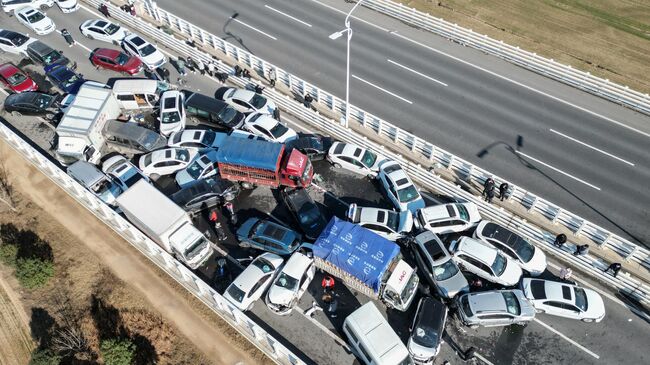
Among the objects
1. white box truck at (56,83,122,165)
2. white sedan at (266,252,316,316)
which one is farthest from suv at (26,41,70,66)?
white sedan at (266,252,316,316)

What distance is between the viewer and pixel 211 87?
37.1 meters

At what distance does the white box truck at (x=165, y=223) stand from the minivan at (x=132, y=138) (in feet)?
18.3

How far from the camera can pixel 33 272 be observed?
26797mm

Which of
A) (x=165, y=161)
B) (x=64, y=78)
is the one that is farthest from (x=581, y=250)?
(x=64, y=78)

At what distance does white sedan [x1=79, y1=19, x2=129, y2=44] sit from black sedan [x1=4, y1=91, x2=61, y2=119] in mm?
8015

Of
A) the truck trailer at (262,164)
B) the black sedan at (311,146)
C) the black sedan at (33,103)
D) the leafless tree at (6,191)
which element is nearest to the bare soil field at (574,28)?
the black sedan at (311,146)

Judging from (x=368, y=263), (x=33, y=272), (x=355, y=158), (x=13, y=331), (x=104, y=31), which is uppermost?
(x=104, y=31)

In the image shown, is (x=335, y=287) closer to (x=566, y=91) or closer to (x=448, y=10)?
(x=566, y=91)

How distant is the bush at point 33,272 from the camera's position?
26.8 meters

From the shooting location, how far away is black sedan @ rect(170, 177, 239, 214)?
2811 centimetres

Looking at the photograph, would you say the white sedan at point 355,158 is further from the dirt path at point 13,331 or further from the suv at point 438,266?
the dirt path at point 13,331

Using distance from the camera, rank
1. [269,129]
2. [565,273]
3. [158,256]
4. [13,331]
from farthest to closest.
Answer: [269,129], [158,256], [13,331], [565,273]

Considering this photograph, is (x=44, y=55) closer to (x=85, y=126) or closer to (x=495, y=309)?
(x=85, y=126)

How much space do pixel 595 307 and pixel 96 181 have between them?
29.9 meters
